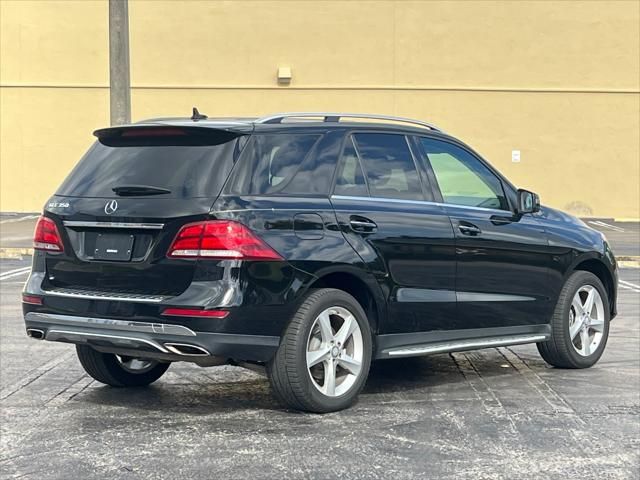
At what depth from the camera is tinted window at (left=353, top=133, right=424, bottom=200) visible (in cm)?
633

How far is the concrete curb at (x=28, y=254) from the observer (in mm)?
17438

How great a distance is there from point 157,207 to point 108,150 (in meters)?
0.80

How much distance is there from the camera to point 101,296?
5543mm

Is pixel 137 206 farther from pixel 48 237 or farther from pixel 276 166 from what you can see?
pixel 276 166

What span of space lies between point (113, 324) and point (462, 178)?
2735 mm

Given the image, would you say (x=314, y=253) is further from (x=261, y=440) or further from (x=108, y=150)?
(x=108, y=150)

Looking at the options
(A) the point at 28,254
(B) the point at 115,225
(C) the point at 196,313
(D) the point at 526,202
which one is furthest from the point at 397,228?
(A) the point at 28,254

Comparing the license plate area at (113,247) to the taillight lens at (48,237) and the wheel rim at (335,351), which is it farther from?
the wheel rim at (335,351)

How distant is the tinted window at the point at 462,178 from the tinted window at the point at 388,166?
0.24 meters

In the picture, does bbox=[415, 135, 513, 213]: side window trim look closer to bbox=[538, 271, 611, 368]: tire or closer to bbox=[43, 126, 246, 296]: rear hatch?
bbox=[538, 271, 611, 368]: tire

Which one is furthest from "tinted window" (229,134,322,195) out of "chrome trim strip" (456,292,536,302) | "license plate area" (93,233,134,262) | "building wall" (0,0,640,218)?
"building wall" (0,0,640,218)

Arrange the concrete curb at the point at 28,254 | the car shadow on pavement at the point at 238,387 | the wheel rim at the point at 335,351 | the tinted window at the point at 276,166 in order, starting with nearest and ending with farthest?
1. the tinted window at the point at 276,166
2. the wheel rim at the point at 335,351
3. the car shadow on pavement at the point at 238,387
4. the concrete curb at the point at 28,254

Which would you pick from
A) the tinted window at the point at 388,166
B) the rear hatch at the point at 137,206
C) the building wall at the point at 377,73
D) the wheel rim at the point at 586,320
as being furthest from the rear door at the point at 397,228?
the building wall at the point at 377,73

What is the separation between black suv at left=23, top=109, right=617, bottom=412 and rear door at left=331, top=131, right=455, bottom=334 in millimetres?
10
